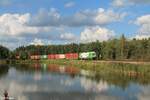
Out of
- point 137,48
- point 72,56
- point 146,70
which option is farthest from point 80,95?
point 72,56

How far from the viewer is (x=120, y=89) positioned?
50.8 meters

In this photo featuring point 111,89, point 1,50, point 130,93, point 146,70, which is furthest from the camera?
point 1,50

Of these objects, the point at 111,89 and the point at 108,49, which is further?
the point at 108,49

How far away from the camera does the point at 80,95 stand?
4350 centimetres

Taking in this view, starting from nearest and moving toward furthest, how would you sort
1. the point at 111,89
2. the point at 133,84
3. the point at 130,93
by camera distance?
the point at 130,93 → the point at 111,89 → the point at 133,84

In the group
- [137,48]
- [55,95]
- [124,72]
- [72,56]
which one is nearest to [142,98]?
[55,95]

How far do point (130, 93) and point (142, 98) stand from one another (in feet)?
14.4

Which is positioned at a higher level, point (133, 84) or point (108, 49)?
point (108, 49)

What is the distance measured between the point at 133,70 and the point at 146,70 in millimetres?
4502

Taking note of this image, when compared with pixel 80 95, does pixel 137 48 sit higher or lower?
higher

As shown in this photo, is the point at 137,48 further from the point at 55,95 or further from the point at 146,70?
the point at 55,95

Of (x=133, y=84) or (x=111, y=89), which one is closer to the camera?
(x=111, y=89)

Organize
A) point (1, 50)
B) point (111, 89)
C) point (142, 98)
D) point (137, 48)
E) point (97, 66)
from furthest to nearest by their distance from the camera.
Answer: point (1, 50) → point (137, 48) → point (97, 66) → point (111, 89) → point (142, 98)

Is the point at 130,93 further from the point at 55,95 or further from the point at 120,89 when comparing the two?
the point at 55,95
